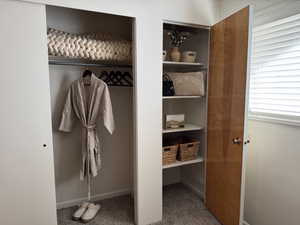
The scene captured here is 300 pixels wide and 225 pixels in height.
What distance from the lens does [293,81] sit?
4.87ft

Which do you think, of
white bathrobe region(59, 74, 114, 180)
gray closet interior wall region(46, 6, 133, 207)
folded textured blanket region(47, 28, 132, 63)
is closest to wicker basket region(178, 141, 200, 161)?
gray closet interior wall region(46, 6, 133, 207)

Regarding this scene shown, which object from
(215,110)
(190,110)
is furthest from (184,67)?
(215,110)

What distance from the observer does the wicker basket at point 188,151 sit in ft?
7.06

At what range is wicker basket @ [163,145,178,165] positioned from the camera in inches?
81.4

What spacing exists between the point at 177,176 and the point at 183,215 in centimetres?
79

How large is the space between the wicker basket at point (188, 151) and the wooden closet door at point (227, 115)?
17cm

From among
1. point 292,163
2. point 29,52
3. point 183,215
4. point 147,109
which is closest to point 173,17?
point 147,109

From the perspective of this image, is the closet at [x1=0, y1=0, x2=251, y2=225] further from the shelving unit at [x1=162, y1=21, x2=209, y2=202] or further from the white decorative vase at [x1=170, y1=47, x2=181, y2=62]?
the white decorative vase at [x1=170, y1=47, x2=181, y2=62]

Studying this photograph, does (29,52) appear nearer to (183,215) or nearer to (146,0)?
(146,0)

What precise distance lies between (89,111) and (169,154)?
3.23 ft

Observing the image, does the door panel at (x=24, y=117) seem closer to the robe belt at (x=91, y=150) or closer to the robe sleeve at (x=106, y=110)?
the robe belt at (x=91, y=150)

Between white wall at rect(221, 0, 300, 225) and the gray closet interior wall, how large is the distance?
140 cm

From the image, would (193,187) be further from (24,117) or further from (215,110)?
(24,117)

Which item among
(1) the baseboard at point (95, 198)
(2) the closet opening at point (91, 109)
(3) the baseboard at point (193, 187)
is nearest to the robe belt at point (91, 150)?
(2) the closet opening at point (91, 109)
